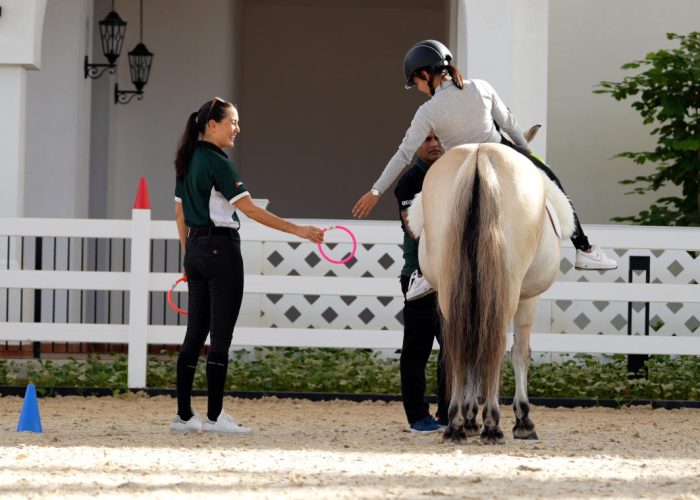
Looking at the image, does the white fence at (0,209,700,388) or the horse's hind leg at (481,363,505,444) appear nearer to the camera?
the horse's hind leg at (481,363,505,444)

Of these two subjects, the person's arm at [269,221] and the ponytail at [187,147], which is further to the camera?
the ponytail at [187,147]

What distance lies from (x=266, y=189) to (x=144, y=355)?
348 inches

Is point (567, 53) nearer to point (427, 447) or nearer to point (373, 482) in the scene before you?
point (427, 447)

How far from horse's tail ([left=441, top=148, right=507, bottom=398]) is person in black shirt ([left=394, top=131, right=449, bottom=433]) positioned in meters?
0.80

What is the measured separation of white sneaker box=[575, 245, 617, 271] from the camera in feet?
20.4

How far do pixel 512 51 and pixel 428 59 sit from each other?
161 inches

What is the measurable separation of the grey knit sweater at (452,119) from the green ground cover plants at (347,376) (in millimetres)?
2813

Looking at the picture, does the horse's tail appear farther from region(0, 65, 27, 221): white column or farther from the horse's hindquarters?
region(0, 65, 27, 221): white column

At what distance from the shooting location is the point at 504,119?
5.84 meters

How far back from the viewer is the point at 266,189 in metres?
Result: 16.8

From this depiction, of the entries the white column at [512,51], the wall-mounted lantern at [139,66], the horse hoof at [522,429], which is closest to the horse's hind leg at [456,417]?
the horse hoof at [522,429]

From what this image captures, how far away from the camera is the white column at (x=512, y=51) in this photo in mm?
9570

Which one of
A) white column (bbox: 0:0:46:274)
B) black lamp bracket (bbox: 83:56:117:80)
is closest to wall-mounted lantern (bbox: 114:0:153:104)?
black lamp bracket (bbox: 83:56:117:80)

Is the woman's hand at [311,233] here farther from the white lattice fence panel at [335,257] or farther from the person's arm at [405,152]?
the white lattice fence panel at [335,257]
